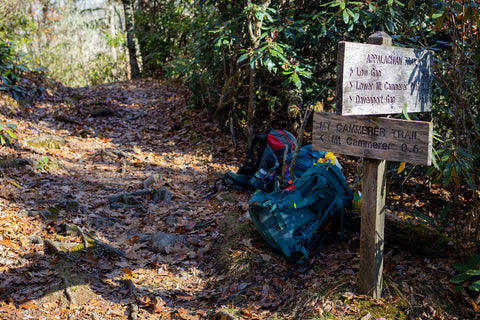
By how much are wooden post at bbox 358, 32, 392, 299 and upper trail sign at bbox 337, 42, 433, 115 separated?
179mm

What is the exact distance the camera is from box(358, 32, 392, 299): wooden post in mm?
2951

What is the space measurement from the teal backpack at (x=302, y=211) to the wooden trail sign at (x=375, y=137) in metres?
0.97

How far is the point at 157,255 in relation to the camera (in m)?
4.26

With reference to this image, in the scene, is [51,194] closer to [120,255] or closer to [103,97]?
[120,255]

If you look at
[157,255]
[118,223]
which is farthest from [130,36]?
[157,255]

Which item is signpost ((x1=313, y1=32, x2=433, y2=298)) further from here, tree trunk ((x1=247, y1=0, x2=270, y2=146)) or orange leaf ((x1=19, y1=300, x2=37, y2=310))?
tree trunk ((x1=247, y1=0, x2=270, y2=146))

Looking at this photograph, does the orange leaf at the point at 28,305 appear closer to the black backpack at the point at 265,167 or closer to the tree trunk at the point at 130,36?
the black backpack at the point at 265,167

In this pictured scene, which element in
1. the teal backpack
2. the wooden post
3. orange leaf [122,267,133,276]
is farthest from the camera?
orange leaf [122,267,133,276]

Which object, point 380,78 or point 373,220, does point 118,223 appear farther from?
point 380,78

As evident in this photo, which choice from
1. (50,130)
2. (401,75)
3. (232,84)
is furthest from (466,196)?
(50,130)

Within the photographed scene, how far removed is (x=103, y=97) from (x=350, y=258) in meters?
8.31

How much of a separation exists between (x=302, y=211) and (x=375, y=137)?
4.30 ft

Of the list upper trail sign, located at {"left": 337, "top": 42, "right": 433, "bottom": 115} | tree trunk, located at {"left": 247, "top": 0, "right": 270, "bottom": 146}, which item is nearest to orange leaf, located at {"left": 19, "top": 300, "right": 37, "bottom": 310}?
upper trail sign, located at {"left": 337, "top": 42, "right": 433, "bottom": 115}

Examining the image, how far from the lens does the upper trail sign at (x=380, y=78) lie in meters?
2.68
